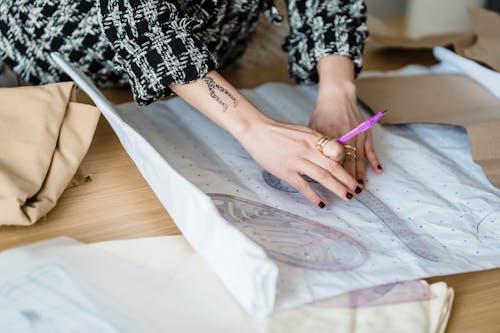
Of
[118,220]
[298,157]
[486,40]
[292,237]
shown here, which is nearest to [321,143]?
[298,157]

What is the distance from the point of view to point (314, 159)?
0.74 m

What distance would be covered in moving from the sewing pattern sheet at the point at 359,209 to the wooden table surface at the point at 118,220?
0.03 m

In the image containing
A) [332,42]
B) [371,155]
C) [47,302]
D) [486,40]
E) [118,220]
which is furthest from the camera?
[486,40]

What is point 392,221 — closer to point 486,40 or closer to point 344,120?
point 344,120

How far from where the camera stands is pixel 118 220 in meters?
0.70

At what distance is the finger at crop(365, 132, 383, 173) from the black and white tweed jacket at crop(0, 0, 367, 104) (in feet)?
0.51

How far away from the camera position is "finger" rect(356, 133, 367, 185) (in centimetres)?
78

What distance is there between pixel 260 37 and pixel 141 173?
547 mm

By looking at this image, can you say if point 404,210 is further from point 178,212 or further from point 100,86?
point 100,86

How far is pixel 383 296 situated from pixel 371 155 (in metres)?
0.24

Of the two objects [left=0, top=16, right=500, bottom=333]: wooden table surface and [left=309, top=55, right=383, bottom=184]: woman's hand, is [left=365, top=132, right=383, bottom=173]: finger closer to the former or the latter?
[left=309, top=55, right=383, bottom=184]: woman's hand

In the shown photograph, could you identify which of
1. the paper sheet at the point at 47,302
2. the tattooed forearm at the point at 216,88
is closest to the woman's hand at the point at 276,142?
the tattooed forearm at the point at 216,88

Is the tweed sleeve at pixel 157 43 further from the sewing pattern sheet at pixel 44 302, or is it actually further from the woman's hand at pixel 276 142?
the sewing pattern sheet at pixel 44 302

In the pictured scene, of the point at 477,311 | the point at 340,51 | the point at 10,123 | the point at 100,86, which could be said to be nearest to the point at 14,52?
the point at 100,86
